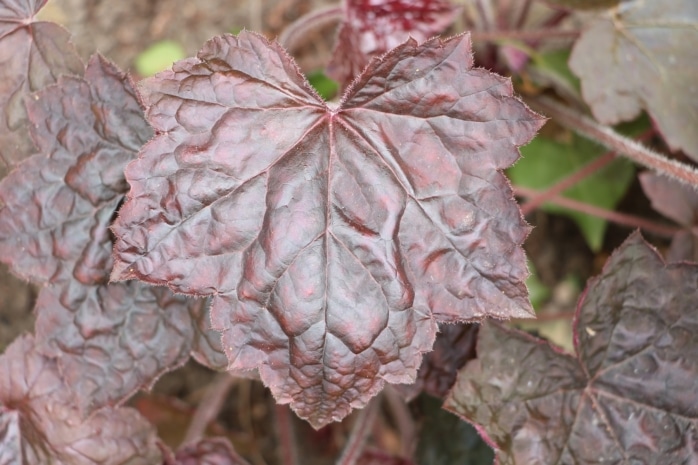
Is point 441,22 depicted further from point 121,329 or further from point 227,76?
point 121,329

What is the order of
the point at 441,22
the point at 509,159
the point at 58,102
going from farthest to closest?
the point at 441,22 → the point at 58,102 → the point at 509,159

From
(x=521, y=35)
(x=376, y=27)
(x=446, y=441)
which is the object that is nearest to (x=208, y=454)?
(x=446, y=441)

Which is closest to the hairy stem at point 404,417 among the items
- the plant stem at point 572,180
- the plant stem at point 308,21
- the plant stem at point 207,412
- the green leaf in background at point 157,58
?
the plant stem at point 207,412

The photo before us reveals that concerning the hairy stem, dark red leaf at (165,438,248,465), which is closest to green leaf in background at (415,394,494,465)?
the hairy stem

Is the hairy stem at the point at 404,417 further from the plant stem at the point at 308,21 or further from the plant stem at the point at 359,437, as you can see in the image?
the plant stem at the point at 308,21

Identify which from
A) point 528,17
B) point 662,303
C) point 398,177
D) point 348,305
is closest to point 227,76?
point 398,177

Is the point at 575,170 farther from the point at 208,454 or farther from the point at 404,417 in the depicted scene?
the point at 208,454

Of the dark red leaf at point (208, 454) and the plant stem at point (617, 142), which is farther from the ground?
the plant stem at point (617, 142)
